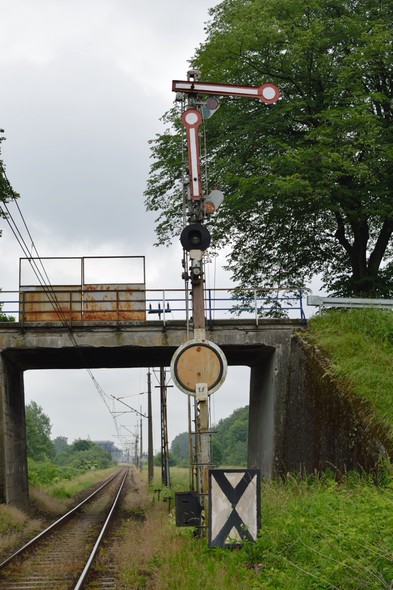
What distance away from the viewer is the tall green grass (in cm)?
1592

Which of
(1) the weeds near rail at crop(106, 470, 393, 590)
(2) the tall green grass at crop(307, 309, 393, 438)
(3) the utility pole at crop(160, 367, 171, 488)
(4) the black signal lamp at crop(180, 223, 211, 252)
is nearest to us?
(1) the weeds near rail at crop(106, 470, 393, 590)

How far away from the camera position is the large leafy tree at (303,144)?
22.8 meters

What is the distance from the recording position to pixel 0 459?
68.7ft

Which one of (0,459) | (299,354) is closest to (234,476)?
(299,354)

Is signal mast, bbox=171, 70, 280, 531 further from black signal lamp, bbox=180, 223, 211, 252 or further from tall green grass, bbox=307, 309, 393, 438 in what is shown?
tall green grass, bbox=307, 309, 393, 438

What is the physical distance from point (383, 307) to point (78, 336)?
8671 millimetres

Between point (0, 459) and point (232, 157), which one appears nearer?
point (0, 459)

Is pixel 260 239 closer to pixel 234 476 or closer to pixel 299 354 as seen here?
pixel 299 354

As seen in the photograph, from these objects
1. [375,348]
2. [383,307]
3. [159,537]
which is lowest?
[159,537]

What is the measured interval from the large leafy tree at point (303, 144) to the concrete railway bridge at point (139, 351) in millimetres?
4379

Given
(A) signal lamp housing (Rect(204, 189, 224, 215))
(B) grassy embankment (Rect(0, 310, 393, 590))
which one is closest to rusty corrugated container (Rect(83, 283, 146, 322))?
(B) grassy embankment (Rect(0, 310, 393, 590))

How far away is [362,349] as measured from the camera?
18.8m

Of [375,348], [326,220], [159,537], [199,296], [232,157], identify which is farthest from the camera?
[326,220]

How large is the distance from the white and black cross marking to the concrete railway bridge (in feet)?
28.7
